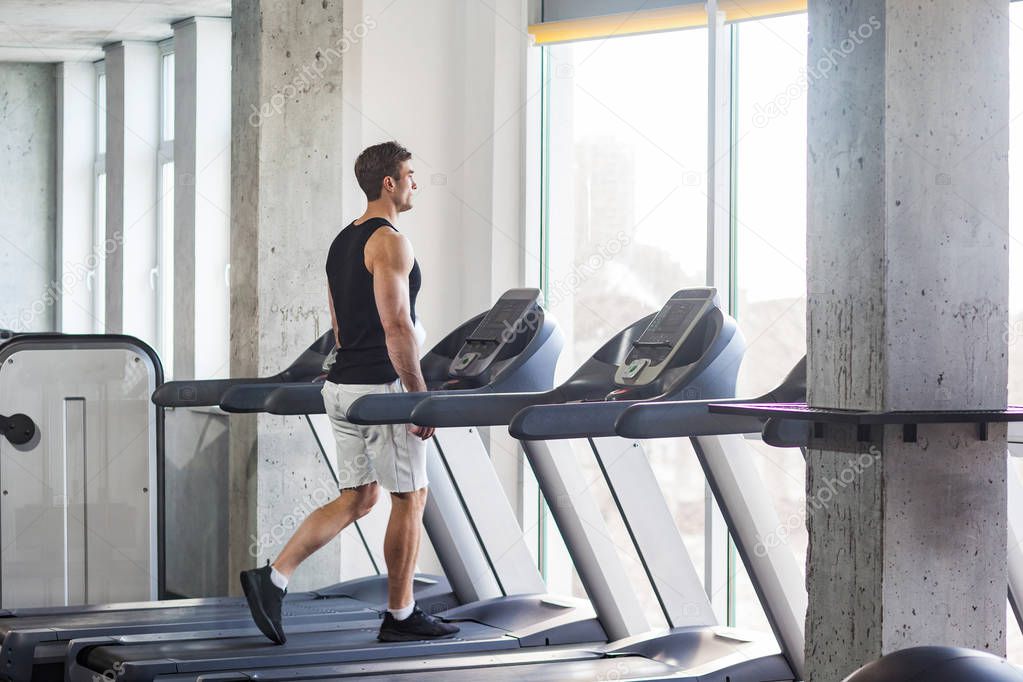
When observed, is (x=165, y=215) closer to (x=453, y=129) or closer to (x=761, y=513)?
(x=453, y=129)

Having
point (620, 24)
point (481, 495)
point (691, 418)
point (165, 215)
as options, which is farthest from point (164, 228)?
point (691, 418)

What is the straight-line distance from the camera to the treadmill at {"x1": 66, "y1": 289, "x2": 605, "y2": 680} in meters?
4.43

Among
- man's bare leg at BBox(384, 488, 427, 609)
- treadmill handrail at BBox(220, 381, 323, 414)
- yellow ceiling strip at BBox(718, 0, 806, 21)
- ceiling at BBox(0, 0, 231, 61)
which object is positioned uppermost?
ceiling at BBox(0, 0, 231, 61)

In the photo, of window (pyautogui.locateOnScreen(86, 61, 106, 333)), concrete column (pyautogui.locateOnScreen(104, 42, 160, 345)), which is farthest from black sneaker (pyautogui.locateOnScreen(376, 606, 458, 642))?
window (pyautogui.locateOnScreen(86, 61, 106, 333))

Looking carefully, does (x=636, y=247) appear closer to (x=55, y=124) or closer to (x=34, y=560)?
(x=34, y=560)

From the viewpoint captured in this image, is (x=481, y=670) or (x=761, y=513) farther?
(x=481, y=670)

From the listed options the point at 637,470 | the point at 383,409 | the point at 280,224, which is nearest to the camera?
the point at 383,409

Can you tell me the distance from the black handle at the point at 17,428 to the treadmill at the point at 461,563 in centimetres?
106

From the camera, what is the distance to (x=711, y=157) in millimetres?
5496

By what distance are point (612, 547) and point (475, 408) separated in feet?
2.92

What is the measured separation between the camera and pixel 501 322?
4805 mm

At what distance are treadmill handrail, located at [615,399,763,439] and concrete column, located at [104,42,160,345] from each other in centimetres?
575

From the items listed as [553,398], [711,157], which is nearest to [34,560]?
[553,398]

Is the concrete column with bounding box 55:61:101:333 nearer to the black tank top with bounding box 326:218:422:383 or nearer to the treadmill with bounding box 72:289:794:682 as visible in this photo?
the black tank top with bounding box 326:218:422:383
